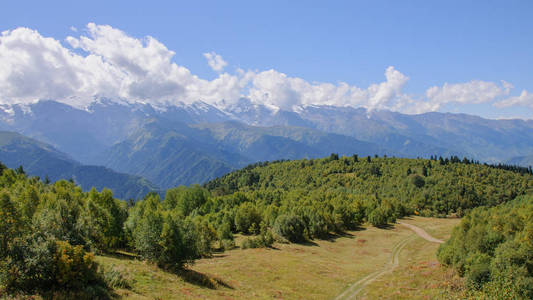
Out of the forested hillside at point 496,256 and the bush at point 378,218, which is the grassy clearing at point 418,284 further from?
the bush at point 378,218

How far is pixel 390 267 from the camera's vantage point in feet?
248

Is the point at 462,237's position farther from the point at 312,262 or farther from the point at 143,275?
the point at 143,275

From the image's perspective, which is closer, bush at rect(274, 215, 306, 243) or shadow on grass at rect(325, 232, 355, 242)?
bush at rect(274, 215, 306, 243)

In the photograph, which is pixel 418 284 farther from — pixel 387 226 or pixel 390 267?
pixel 387 226

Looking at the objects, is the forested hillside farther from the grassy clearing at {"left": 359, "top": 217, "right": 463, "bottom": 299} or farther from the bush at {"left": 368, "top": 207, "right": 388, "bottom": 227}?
the bush at {"left": 368, "top": 207, "right": 388, "bottom": 227}

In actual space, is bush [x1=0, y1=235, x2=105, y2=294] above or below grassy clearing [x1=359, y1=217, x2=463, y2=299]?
above

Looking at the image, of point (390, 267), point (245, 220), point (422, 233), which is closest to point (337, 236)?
point (245, 220)

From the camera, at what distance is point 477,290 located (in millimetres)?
48156

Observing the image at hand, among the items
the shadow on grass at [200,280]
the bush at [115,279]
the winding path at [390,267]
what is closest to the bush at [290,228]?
the winding path at [390,267]

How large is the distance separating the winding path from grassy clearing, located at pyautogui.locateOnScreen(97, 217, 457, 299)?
1.24 metres

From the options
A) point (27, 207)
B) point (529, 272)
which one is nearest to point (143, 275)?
point (27, 207)

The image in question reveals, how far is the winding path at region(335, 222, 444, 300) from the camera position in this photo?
5250cm

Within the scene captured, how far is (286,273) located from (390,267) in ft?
109

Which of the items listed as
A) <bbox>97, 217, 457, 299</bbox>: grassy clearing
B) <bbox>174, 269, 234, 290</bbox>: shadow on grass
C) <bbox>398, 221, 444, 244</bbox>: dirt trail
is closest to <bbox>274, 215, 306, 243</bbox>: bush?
<bbox>97, 217, 457, 299</bbox>: grassy clearing
